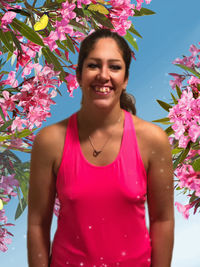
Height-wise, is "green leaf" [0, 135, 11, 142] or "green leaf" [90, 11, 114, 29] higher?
"green leaf" [90, 11, 114, 29]

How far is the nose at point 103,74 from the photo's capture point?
1479mm

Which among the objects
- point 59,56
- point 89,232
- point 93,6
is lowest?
point 89,232

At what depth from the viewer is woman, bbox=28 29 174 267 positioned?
4.82 feet

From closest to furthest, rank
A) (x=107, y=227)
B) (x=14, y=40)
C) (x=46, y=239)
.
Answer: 1. (x=107, y=227)
2. (x=46, y=239)
3. (x=14, y=40)

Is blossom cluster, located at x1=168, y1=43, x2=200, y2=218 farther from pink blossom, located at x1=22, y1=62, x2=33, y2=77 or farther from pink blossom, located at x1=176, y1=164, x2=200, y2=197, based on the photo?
pink blossom, located at x1=22, y1=62, x2=33, y2=77

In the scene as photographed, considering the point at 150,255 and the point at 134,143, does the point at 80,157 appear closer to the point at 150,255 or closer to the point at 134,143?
the point at 134,143

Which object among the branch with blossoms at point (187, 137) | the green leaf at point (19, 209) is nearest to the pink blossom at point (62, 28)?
the branch with blossoms at point (187, 137)

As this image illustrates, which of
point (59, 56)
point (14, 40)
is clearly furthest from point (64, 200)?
point (59, 56)

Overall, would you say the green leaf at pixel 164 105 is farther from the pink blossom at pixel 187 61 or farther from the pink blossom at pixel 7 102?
the pink blossom at pixel 7 102

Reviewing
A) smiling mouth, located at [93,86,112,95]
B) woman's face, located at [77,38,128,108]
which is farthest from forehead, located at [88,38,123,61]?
smiling mouth, located at [93,86,112,95]

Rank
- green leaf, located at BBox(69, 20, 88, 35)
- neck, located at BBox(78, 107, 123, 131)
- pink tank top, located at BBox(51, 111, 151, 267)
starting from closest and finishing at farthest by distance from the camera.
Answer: pink tank top, located at BBox(51, 111, 151, 267), neck, located at BBox(78, 107, 123, 131), green leaf, located at BBox(69, 20, 88, 35)

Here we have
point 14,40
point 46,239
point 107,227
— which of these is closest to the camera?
point 107,227

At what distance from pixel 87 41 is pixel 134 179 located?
20.0 inches

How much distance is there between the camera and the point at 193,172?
2307 millimetres
